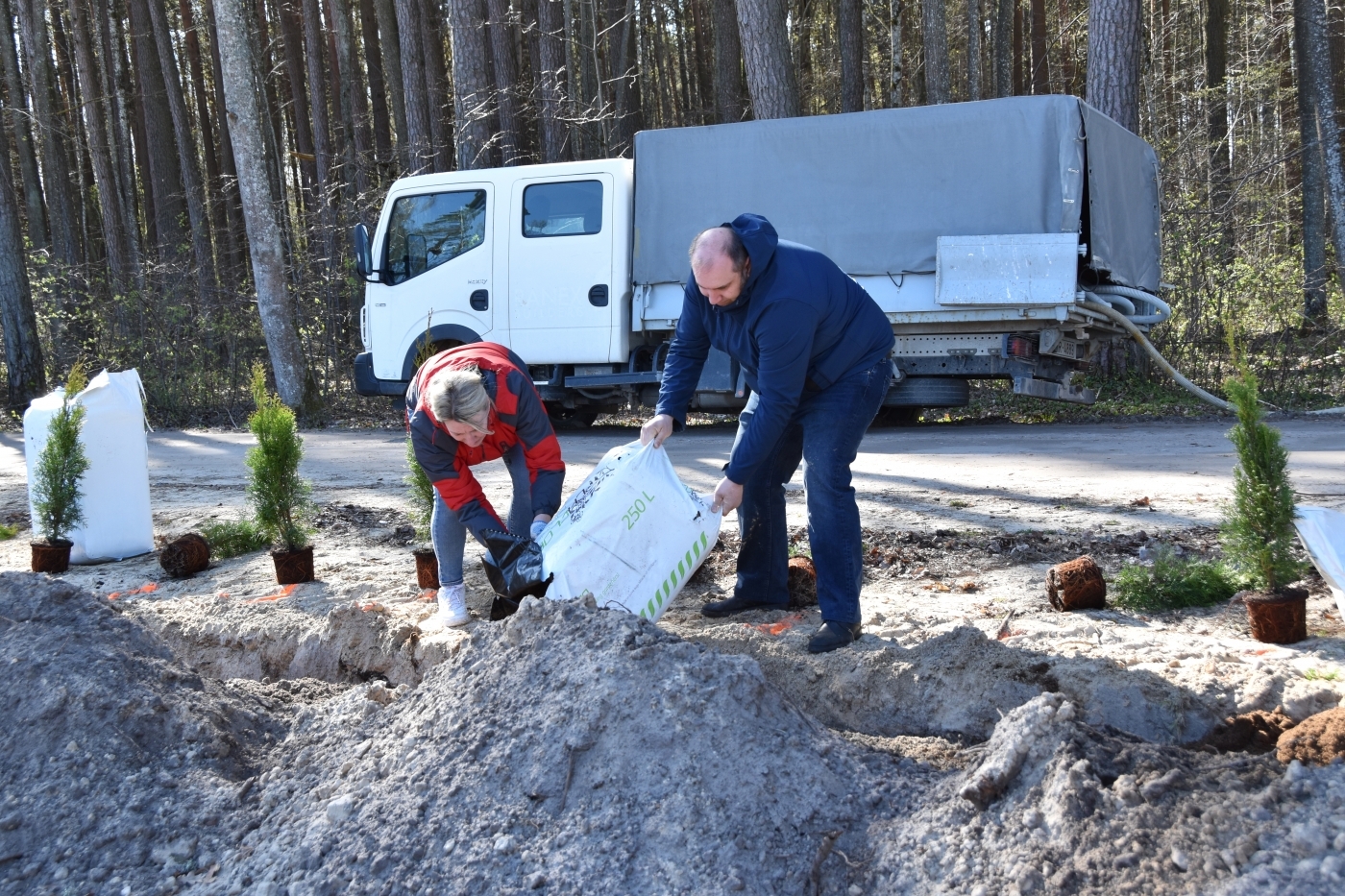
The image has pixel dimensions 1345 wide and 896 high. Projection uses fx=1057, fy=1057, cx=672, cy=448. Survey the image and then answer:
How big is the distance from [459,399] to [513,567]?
64 centimetres

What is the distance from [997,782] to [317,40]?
21.5 metres

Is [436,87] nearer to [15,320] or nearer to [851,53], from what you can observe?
[851,53]

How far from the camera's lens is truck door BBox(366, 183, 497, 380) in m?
10.9

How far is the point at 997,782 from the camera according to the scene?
222 cm

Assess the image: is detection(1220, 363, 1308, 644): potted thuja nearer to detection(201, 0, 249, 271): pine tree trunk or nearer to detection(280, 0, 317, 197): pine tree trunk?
detection(280, 0, 317, 197): pine tree trunk

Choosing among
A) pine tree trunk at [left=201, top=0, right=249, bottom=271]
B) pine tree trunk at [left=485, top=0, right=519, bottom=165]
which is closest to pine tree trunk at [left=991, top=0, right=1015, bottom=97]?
pine tree trunk at [left=485, top=0, right=519, bottom=165]

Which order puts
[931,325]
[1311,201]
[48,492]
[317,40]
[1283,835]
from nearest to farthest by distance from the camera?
[1283,835], [48,492], [931,325], [1311,201], [317,40]

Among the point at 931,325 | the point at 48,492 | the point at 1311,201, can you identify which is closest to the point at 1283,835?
the point at 48,492

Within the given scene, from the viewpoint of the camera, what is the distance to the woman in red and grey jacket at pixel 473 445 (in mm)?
3820

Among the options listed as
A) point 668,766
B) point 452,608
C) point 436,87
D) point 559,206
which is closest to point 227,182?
point 436,87

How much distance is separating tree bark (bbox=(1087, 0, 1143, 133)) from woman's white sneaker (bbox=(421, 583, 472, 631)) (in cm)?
1041

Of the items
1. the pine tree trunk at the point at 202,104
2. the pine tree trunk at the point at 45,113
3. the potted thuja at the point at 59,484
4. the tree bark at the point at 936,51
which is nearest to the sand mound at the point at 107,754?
the potted thuja at the point at 59,484

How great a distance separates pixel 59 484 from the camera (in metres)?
5.61

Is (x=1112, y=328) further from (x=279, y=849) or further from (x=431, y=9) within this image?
(x=431, y=9)
